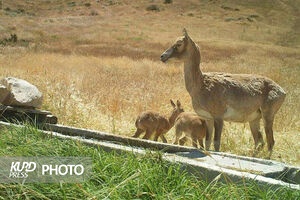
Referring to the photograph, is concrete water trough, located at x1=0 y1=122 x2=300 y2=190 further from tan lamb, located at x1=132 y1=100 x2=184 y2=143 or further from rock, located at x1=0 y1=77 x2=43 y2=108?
rock, located at x1=0 y1=77 x2=43 y2=108

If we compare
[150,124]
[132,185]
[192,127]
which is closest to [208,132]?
[192,127]

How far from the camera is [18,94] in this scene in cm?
884

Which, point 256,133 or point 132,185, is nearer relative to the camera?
point 132,185

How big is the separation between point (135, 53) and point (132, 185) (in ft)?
93.9

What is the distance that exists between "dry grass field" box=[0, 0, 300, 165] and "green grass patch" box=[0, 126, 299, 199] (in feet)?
10.3

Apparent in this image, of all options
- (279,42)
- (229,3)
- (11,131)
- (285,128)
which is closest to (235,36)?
(279,42)

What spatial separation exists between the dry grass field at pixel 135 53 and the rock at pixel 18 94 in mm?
1603

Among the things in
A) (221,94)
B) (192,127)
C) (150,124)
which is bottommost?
(150,124)

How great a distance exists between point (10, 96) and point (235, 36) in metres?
47.4

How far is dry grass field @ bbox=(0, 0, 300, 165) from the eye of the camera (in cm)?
1108

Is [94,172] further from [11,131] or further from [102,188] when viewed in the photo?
[11,131]

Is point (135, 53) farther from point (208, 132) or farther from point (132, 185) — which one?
point (132, 185)

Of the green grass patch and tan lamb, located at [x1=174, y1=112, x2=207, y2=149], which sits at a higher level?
the green grass patch

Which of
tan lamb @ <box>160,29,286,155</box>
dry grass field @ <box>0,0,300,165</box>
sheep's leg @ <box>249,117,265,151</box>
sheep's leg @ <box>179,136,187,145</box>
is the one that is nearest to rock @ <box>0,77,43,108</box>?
dry grass field @ <box>0,0,300,165</box>
